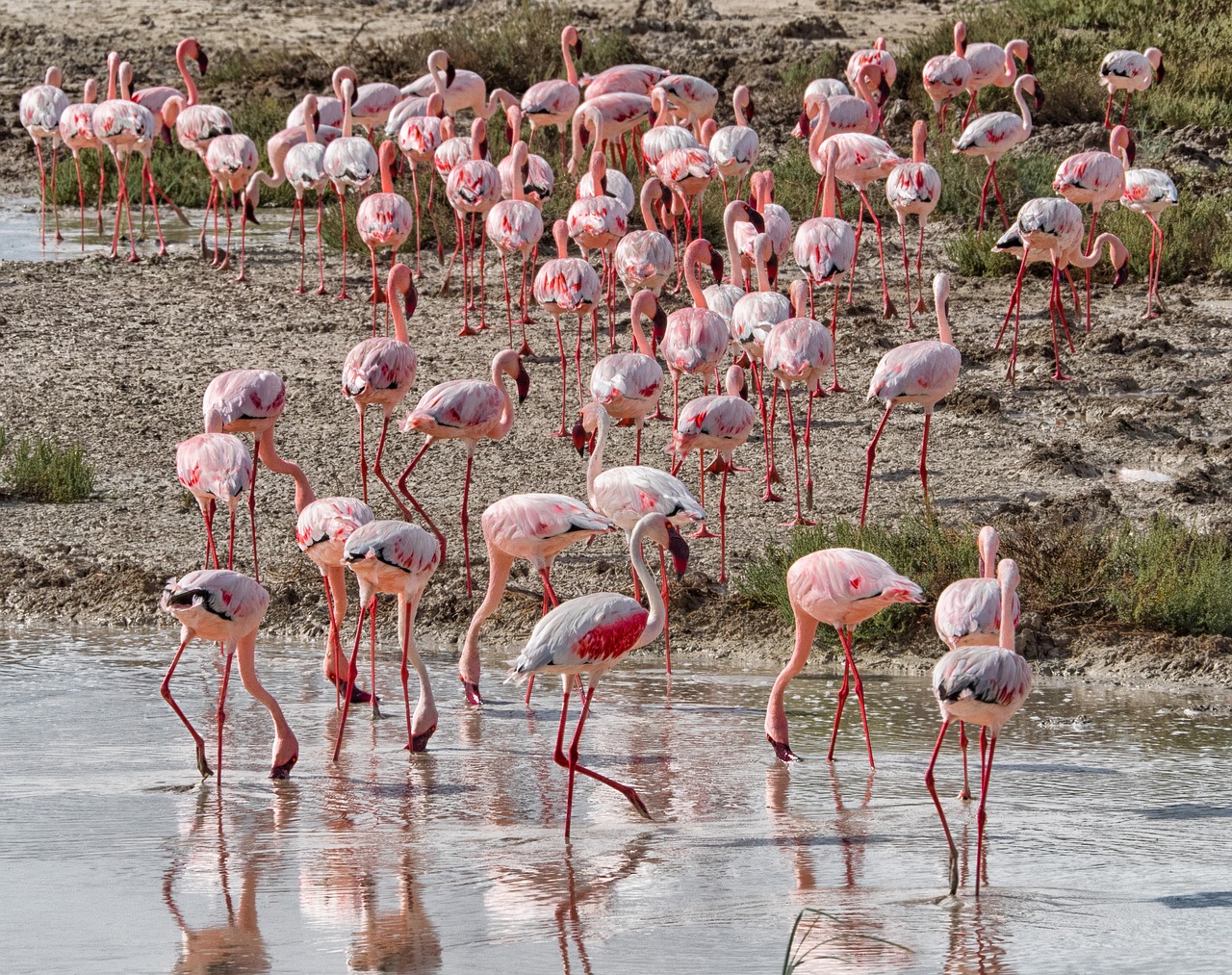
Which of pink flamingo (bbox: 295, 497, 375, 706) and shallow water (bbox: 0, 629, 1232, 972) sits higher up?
pink flamingo (bbox: 295, 497, 375, 706)

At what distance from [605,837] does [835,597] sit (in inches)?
40.2

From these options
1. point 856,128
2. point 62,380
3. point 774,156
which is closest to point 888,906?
point 62,380

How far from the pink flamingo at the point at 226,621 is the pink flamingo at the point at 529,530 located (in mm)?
866

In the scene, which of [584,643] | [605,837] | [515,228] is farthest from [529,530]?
[515,228]

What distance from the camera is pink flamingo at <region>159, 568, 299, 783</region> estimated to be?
575 cm

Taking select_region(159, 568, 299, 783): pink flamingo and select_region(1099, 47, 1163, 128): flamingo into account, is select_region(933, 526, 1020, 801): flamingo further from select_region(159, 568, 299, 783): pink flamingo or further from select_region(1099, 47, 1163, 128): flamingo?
select_region(1099, 47, 1163, 128): flamingo

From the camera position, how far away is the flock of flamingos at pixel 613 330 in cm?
579

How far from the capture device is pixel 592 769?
6.14 metres

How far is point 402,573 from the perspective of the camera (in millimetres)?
6207

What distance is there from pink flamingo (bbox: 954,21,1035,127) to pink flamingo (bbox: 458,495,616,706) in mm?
8925

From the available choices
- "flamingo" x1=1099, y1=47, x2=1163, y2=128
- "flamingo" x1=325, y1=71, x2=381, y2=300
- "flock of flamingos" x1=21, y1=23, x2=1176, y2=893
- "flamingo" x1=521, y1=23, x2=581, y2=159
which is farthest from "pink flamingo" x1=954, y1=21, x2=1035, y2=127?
"flamingo" x1=325, y1=71, x2=381, y2=300

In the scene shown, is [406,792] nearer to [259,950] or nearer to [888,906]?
[259,950]

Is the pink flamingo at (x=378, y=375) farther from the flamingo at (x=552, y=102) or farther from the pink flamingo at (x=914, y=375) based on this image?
the flamingo at (x=552, y=102)

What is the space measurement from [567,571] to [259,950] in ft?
11.8
